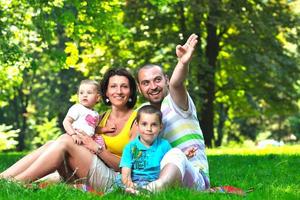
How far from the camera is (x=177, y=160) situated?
5625 millimetres

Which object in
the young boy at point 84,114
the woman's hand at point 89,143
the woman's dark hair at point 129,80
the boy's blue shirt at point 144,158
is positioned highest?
the woman's dark hair at point 129,80

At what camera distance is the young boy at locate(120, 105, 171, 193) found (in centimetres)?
587

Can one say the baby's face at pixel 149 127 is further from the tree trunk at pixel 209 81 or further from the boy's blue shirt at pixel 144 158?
the tree trunk at pixel 209 81

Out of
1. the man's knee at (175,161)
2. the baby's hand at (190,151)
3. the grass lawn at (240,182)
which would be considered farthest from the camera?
the baby's hand at (190,151)

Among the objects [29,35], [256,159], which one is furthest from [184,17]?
[256,159]

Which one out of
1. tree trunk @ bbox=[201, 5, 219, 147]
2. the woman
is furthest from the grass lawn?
tree trunk @ bbox=[201, 5, 219, 147]

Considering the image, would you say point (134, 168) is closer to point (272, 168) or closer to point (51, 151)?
point (51, 151)

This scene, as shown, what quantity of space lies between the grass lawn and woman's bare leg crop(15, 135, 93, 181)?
15.4 inches

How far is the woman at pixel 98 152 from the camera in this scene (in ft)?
19.7

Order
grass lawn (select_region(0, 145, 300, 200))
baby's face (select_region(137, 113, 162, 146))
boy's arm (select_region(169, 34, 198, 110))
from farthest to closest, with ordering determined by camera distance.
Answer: baby's face (select_region(137, 113, 162, 146)), boy's arm (select_region(169, 34, 198, 110)), grass lawn (select_region(0, 145, 300, 200))

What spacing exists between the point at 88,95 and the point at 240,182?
8.01ft

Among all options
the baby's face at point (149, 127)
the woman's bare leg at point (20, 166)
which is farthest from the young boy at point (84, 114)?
the baby's face at point (149, 127)

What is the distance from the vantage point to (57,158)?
6.01m

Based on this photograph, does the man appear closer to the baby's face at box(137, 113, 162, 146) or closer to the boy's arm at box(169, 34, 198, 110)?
the boy's arm at box(169, 34, 198, 110)
